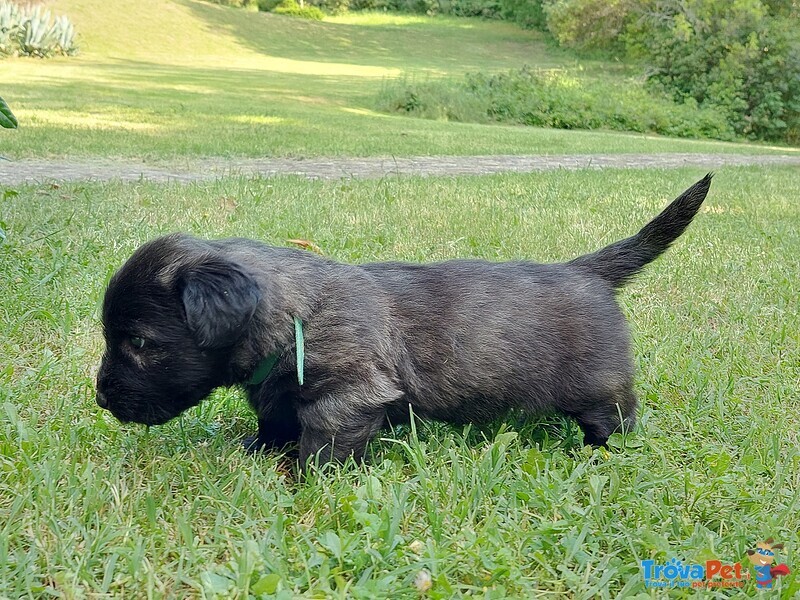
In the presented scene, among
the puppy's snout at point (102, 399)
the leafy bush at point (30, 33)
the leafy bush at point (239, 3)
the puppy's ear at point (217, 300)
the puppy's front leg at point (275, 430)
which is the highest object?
the leafy bush at point (239, 3)

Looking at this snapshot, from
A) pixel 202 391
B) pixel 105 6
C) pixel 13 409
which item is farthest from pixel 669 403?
pixel 105 6

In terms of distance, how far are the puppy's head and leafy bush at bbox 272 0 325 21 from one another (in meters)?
50.9

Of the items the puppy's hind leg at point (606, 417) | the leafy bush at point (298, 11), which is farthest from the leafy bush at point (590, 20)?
the puppy's hind leg at point (606, 417)

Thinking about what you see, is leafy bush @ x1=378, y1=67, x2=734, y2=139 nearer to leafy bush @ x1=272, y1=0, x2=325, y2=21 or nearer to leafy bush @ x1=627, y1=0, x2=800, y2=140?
leafy bush @ x1=627, y1=0, x2=800, y2=140

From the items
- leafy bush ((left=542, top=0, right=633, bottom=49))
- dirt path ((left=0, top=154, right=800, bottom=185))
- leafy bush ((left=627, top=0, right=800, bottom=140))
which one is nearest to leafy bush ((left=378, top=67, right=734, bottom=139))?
leafy bush ((left=627, top=0, right=800, bottom=140))

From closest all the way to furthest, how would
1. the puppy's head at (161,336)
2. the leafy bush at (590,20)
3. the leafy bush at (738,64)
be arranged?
the puppy's head at (161,336) → the leafy bush at (738,64) → the leafy bush at (590,20)

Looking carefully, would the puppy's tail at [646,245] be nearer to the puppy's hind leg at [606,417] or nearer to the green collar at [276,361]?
the puppy's hind leg at [606,417]

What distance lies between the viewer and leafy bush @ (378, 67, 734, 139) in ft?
70.2

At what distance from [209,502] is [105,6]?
40.3m

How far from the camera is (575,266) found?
317 centimetres

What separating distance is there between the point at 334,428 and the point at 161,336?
2.08 ft

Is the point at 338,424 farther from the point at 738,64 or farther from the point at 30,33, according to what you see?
the point at 738,64

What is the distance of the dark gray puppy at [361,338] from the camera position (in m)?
2.49

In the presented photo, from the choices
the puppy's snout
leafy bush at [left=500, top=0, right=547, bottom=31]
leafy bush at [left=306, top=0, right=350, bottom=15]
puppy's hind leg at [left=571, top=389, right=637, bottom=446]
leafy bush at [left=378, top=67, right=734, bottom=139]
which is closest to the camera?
the puppy's snout
